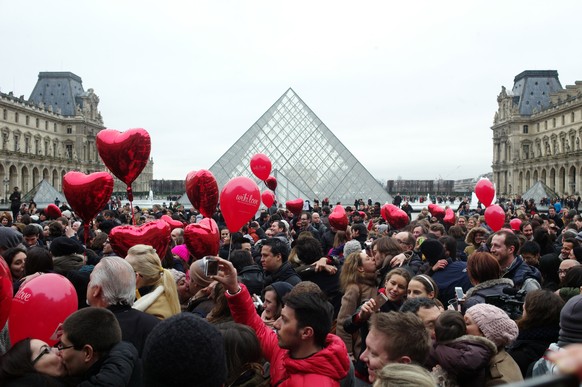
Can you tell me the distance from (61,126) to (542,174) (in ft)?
191

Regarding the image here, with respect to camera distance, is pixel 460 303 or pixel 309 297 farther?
pixel 460 303

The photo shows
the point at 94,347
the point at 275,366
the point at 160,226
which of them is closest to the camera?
the point at 94,347

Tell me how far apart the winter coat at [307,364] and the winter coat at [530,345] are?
101 cm

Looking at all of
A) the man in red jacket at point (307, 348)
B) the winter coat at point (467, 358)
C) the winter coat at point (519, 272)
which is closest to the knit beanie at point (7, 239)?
the man in red jacket at point (307, 348)

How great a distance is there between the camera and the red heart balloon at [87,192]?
187 inches

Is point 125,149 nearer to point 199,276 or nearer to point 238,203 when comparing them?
point 238,203

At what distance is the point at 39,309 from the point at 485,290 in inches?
104

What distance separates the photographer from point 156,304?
285 cm

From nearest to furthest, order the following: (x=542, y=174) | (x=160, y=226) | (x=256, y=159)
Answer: (x=160, y=226) → (x=256, y=159) → (x=542, y=174)

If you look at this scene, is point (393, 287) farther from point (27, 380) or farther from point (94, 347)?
point (27, 380)

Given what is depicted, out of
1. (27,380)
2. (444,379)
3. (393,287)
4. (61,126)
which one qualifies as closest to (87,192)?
(393,287)

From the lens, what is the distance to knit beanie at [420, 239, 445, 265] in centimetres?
453

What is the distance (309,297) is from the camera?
2.35m

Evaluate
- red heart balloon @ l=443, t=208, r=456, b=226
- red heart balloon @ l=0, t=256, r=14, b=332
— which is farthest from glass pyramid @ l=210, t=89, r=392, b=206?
red heart balloon @ l=0, t=256, r=14, b=332
